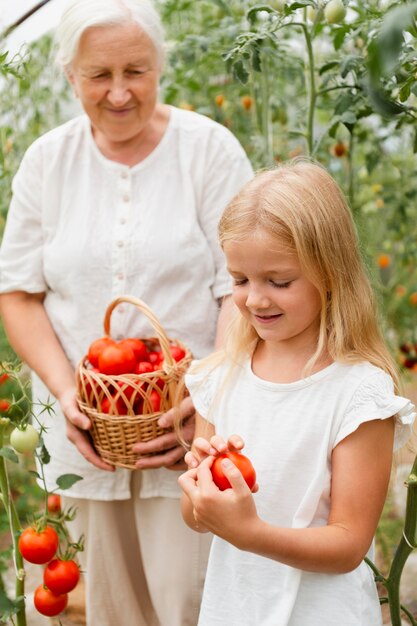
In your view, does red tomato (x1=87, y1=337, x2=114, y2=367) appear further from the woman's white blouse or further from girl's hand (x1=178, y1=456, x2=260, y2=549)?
girl's hand (x1=178, y1=456, x2=260, y2=549)

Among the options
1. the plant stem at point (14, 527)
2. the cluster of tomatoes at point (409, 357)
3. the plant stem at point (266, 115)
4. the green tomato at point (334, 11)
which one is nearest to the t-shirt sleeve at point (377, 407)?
the plant stem at point (14, 527)

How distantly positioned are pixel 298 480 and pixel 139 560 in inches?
34.0

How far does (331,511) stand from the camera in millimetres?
1306

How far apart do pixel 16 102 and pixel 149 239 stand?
56.4 inches

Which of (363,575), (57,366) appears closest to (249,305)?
Answer: (363,575)

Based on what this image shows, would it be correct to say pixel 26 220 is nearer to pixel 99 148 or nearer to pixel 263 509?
pixel 99 148

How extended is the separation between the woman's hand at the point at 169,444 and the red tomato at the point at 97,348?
0.19 metres

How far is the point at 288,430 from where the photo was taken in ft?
4.51

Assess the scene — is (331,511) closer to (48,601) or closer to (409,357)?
(48,601)

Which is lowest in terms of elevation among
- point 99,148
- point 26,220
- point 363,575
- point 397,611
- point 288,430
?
point 397,611

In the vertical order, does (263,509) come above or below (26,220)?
below

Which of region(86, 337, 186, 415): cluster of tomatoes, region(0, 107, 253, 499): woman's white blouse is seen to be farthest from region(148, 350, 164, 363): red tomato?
region(0, 107, 253, 499): woman's white blouse

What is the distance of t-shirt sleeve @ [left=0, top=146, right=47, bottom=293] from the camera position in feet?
6.40

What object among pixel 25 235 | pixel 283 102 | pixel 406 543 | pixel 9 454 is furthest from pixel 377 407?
pixel 283 102
